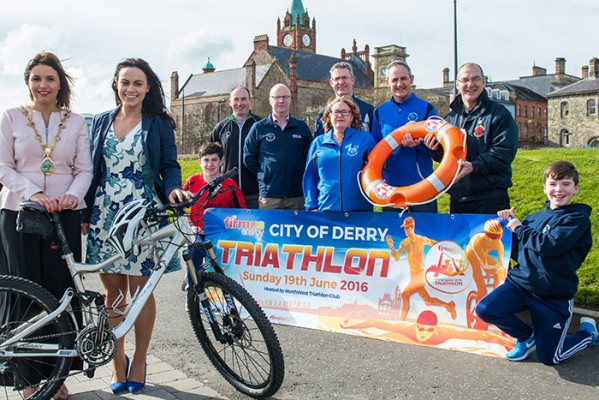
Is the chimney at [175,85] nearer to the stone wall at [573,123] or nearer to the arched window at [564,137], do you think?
the stone wall at [573,123]

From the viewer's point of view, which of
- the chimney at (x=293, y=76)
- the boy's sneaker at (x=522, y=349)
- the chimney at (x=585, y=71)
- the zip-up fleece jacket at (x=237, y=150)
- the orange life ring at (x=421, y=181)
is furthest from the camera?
the chimney at (x=585, y=71)

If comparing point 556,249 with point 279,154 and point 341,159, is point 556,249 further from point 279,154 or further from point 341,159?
point 279,154

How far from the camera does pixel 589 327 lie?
4992mm

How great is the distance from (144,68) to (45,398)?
96.6 inches

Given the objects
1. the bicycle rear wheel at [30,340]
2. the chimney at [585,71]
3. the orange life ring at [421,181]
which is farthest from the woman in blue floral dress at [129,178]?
the chimney at [585,71]

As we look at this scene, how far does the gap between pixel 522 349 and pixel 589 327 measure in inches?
24.9

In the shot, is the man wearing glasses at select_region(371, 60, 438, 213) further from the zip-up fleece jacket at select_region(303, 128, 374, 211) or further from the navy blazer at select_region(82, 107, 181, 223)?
the navy blazer at select_region(82, 107, 181, 223)

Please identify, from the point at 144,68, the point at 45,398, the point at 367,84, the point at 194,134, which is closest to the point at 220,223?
the point at 144,68

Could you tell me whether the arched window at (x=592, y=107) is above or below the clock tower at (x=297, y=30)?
below

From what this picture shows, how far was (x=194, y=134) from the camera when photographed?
72312mm

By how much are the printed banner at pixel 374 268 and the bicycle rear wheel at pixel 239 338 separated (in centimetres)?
174

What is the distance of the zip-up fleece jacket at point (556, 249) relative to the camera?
15.0ft

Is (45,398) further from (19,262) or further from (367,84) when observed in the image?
(367,84)

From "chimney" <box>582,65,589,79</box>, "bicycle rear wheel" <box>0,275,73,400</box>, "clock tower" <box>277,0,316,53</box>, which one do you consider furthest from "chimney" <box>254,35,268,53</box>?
"bicycle rear wheel" <box>0,275,73,400</box>
